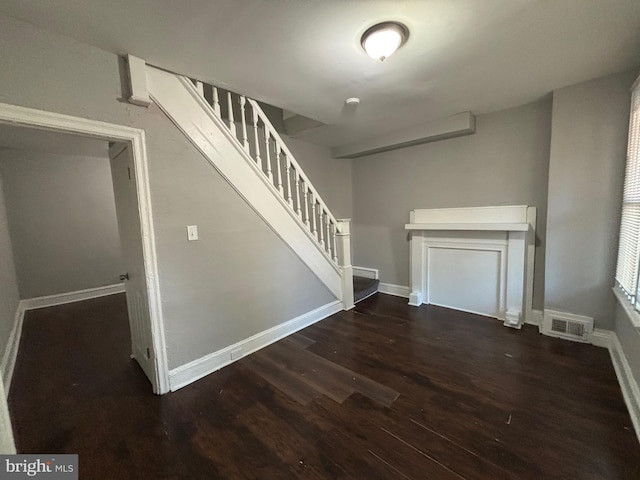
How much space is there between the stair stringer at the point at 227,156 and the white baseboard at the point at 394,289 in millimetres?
1599

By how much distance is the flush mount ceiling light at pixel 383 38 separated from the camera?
155cm

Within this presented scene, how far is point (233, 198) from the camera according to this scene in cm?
231

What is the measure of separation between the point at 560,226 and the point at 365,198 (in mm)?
2473

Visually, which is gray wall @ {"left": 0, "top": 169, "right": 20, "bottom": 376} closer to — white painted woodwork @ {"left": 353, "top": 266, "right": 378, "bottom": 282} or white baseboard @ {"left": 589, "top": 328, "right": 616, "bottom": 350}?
white painted woodwork @ {"left": 353, "top": 266, "right": 378, "bottom": 282}

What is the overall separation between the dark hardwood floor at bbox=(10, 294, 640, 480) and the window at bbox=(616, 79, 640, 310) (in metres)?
0.73

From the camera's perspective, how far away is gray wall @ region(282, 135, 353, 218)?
3.88 metres

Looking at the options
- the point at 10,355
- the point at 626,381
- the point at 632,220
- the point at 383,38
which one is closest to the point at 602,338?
the point at 626,381

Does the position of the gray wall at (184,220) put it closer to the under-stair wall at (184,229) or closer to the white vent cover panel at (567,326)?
the under-stair wall at (184,229)

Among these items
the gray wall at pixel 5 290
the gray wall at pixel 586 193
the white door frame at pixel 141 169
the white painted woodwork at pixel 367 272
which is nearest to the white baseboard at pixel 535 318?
the gray wall at pixel 586 193

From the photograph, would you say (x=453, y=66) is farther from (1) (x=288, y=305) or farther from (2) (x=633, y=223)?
(1) (x=288, y=305)

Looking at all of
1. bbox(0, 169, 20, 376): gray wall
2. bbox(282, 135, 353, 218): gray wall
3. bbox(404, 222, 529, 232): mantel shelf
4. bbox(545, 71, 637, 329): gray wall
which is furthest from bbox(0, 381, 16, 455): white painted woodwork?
bbox(545, 71, 637, 329): gray wall

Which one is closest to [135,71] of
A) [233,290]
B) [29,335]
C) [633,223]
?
[233,290]

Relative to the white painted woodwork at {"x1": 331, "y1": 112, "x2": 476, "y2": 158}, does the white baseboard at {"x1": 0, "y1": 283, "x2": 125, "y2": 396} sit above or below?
below

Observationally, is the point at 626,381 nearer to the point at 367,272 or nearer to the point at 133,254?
the point at 367,272
